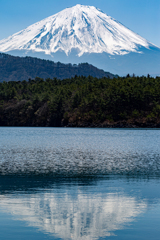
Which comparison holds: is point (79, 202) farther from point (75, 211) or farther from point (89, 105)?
point (89, 105)

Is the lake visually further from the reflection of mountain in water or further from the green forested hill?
the green forested hill

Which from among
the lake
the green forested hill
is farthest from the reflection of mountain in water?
the green forested hill

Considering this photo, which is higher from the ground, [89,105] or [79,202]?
[89,105]

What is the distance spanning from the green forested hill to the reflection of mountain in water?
125 metres

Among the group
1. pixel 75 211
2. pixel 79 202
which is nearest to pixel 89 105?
pixel 79 202

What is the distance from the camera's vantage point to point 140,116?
469 ft

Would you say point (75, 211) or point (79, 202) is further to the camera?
point (79, 202)

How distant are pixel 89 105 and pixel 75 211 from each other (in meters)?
139

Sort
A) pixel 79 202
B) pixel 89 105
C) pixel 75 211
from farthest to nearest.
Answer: pixel 89 105 < pixel 79 202 < pixel 75 211

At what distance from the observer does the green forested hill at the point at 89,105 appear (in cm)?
14375

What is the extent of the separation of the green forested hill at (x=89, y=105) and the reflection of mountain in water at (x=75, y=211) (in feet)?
409

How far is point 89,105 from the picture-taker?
15412cm

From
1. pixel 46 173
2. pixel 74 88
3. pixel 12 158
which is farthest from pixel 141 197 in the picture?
pixel 74 88

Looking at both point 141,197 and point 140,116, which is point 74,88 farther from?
point 141,197
